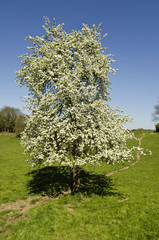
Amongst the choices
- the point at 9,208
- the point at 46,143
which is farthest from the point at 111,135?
the point at 9,208

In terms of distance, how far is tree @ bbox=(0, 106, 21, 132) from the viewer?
107m

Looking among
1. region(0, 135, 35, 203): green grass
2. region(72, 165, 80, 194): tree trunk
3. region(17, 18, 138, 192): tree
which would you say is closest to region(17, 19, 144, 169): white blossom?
region(17, 18, 138, 192): tree

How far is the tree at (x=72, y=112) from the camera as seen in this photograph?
14.1 meters

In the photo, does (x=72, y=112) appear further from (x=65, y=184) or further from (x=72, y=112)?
(x=65, y=184)

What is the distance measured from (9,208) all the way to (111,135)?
11.0 meters

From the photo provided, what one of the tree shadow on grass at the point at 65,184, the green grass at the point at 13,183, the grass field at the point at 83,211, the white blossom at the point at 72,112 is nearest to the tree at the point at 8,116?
the green grass at the point at 13,183

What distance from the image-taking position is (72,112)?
14.0 meters

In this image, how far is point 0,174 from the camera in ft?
84.1

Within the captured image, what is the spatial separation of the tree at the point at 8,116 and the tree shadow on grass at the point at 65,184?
89574 millimetres

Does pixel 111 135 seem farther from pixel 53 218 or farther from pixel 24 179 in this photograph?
pixel 24 179

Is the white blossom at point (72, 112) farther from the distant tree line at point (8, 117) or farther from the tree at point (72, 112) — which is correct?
the distant tree line at point (8, 117)

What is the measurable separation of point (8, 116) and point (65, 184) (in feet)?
323

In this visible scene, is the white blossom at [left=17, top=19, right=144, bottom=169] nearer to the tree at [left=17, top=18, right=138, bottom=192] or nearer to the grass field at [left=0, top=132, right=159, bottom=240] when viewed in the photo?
the tree at [left=17, top=18, right=138, bottom=192]

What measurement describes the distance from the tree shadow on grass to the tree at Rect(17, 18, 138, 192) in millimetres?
2184
